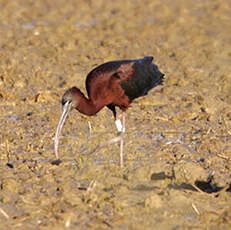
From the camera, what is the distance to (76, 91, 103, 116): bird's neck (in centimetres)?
784

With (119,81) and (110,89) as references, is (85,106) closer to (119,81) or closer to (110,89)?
(110,89)

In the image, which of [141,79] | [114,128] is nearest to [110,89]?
[141,79]

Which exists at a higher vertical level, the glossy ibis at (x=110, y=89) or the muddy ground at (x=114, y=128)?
the glossy ibis at (x=110, y=89)

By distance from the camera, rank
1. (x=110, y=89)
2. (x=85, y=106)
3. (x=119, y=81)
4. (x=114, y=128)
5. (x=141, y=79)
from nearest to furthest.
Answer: (x=85, y=106)
(x=110, y=89)
(x=119, y=81)
(x=141, y=79)
(x=114, y=128)

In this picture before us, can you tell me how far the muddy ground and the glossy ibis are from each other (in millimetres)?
565

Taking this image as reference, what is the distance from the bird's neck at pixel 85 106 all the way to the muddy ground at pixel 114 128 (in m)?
0.75

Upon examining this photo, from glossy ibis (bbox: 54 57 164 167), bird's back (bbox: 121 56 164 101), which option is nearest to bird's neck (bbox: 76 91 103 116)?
glossy ibis (bbox: 54 57 164 167)

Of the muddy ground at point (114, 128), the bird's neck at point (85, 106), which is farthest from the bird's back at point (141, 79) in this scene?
the muddy ground at point (114, 128)

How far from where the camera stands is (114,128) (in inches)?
377

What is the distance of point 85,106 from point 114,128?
1.77 meters

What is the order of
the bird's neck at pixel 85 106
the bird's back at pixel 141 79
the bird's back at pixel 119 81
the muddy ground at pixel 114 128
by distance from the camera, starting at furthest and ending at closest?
the bird's back at pixel 141 79 < the bird's back at pixel 119 81 < the bird's neck at pixel 85 106 < the muddy ground at pixel 114 128

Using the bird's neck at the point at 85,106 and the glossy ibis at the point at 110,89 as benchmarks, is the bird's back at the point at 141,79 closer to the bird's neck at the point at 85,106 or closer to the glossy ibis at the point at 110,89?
the glossy ibis at the point at 110,89

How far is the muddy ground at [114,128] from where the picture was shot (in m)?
6.85

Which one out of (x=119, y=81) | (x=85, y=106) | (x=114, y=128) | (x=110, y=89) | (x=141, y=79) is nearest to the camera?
(x=85, y=106)
